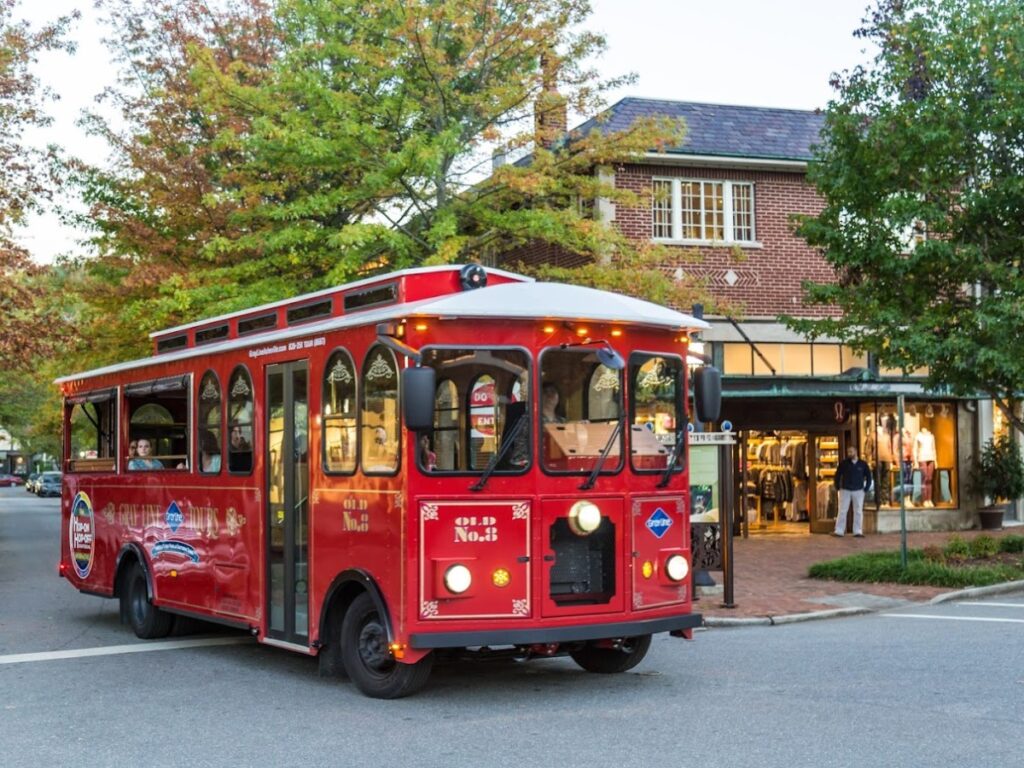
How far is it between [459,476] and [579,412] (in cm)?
99

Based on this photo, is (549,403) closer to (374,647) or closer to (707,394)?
(707,394)

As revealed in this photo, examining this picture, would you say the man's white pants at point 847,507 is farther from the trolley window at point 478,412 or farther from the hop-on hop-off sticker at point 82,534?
the trolley window at point 478,412

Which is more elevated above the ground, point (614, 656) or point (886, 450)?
point (886, 450)

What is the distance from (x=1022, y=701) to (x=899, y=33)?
12.0 metres

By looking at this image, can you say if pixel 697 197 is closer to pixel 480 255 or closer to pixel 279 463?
pixel 480 255

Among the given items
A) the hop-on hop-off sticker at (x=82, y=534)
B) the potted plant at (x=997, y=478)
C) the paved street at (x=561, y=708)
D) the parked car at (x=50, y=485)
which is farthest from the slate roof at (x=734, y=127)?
the parked car at (x=50, y=485)

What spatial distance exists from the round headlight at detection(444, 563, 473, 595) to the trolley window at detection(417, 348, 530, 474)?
644mm

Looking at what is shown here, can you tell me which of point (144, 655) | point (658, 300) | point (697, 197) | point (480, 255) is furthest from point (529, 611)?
point (697, 197)

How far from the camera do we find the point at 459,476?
8.86m

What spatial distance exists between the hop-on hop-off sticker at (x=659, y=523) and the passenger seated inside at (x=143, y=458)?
538cm

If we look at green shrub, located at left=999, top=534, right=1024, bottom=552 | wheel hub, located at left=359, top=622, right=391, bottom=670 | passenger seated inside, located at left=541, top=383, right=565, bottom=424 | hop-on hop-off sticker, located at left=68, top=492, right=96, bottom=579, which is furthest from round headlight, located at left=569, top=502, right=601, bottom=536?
green shrub, located at left=999, top=534, right=1024, bottom=552

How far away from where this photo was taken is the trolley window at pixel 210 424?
11.5 metres

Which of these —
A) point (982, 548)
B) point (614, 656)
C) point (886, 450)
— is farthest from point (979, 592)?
point (886, 450)

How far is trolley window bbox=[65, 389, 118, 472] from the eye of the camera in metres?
13.8
